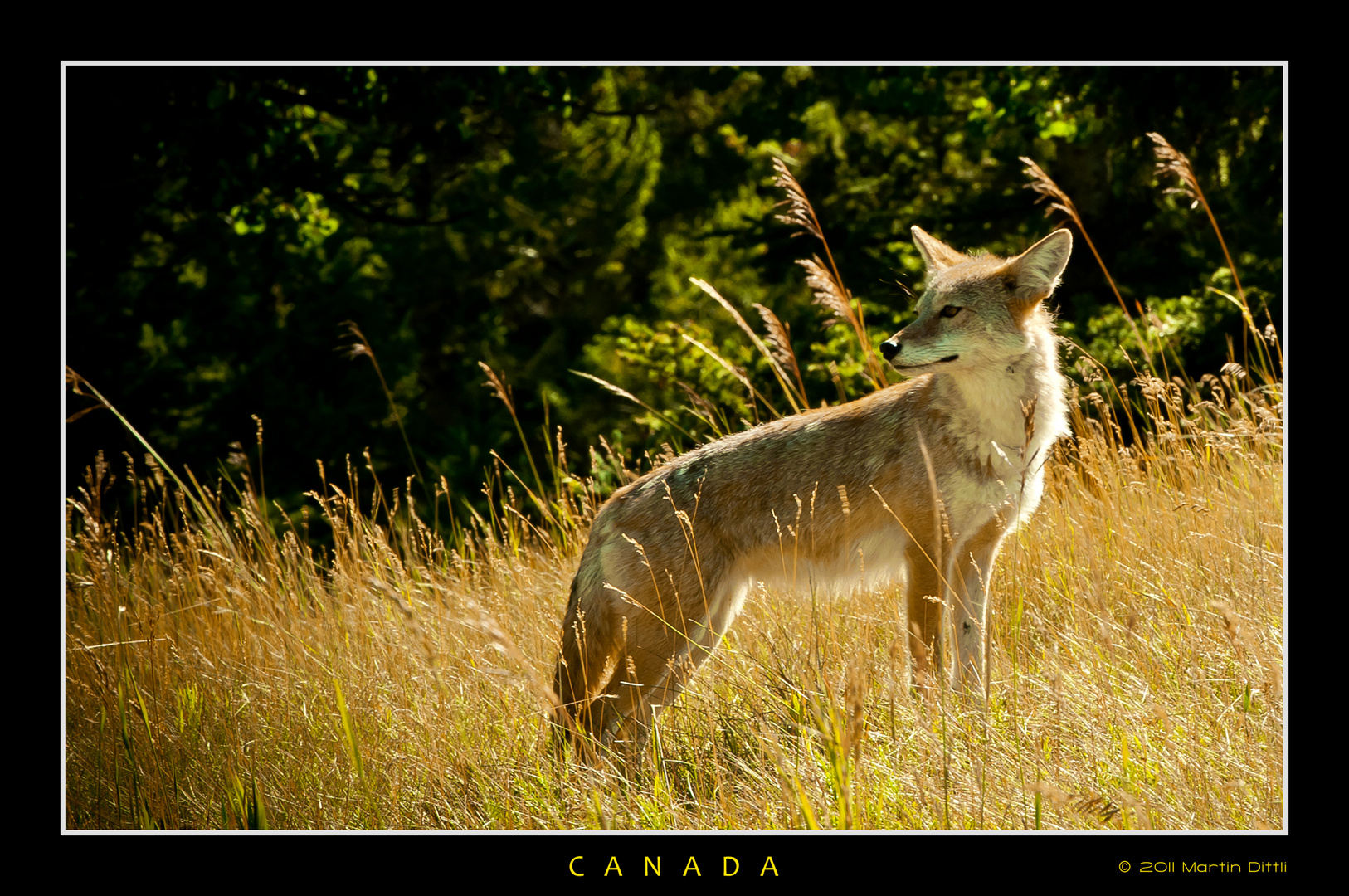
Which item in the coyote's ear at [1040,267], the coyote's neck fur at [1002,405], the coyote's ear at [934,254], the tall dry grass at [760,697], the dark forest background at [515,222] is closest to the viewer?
the tall dry grass at [760,697]

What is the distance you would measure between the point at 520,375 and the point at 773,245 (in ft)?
23.3

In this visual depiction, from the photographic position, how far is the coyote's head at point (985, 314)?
385cm

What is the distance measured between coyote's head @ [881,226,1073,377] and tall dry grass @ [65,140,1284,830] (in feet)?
2.19

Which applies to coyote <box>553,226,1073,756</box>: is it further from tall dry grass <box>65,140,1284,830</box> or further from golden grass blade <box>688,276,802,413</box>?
golden grass blade <box>688,276,802,413</box>

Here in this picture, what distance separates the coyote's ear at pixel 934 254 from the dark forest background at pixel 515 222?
79 cm

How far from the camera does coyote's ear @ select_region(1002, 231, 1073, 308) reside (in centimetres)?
382

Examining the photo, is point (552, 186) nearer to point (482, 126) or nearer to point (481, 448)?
point (482, 126)

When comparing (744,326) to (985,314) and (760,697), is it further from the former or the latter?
(760,697)

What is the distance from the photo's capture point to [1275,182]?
552 cm

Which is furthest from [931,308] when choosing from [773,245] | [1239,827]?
[773,245]

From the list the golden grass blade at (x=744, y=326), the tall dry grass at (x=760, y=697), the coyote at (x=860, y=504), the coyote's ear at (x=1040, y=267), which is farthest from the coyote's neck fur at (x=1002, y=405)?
the golden grass blade at (x=744, y=326)

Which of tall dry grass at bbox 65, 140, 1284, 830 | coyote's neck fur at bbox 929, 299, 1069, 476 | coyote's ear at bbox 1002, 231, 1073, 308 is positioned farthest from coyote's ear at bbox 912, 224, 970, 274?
tall dry grass at bbox 65, 140, 1284, 830

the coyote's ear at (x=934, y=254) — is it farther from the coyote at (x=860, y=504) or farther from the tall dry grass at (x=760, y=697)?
the tall dry grass at (x=760, y=697)

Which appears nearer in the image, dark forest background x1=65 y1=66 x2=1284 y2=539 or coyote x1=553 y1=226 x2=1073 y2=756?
coyote x1=553 y1=226 x2=1073 y2=756
